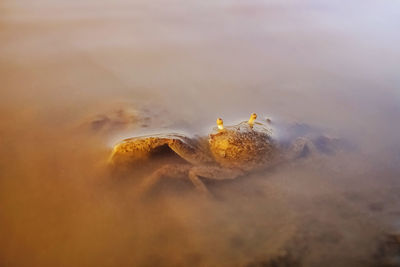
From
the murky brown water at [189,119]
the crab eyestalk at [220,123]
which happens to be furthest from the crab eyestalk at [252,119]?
the murky brown water at [189,119]

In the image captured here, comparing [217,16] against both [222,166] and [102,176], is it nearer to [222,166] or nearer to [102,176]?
[222,166]

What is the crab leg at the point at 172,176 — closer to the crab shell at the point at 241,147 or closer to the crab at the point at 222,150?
the crab at the point at 222,150

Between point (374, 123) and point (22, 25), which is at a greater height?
point (22, 25)

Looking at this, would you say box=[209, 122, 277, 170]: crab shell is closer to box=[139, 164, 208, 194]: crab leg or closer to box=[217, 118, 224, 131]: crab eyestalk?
box=[217, 118, 224, 131]: crab eyestalk

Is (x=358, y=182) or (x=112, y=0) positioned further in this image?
(x=112, y=0)

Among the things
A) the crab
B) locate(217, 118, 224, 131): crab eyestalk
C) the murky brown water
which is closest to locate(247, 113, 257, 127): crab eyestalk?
the crab

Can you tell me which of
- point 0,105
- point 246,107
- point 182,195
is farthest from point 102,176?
point 246,107
